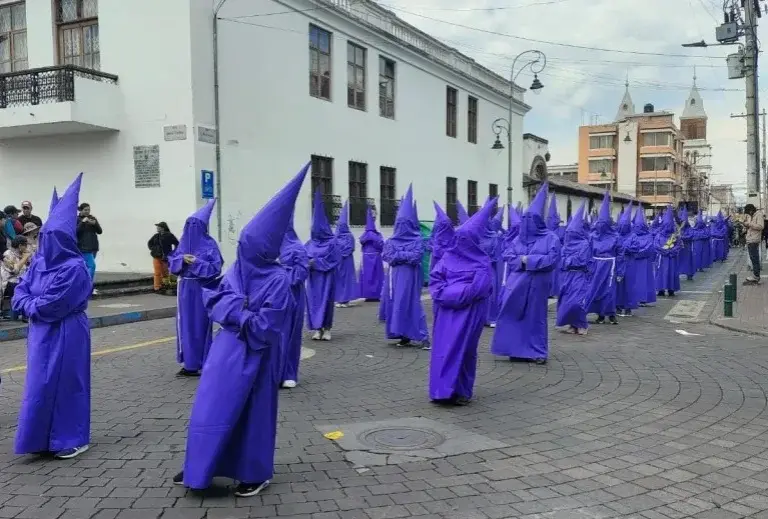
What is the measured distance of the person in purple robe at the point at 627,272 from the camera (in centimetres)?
1283

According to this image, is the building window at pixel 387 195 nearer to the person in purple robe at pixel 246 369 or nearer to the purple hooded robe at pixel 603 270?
the purple hooded robe at pixel 603 270

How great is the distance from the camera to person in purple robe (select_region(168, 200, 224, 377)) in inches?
294

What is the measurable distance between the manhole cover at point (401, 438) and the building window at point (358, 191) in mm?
16641

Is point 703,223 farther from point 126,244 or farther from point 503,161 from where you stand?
point 126,244

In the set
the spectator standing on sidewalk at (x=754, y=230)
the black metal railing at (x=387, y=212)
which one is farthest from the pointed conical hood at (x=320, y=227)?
the black metal railing at (x=387, y=212)

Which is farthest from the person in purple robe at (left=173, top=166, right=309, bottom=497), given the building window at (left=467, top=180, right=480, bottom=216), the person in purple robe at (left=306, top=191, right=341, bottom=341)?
the building window at (left=467, top=180, right=480, bottom=216)

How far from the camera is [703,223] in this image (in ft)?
84.5

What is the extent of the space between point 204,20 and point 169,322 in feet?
26.1

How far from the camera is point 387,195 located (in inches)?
961

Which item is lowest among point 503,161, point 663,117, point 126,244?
point 126,244

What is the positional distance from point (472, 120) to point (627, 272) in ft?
63.0

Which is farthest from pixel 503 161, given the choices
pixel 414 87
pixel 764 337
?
pixel 764 337

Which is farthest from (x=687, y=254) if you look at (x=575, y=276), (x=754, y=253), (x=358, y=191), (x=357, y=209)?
(x=575, y=276)

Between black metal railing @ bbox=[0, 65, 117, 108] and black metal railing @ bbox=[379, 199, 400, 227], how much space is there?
10.4 metres
